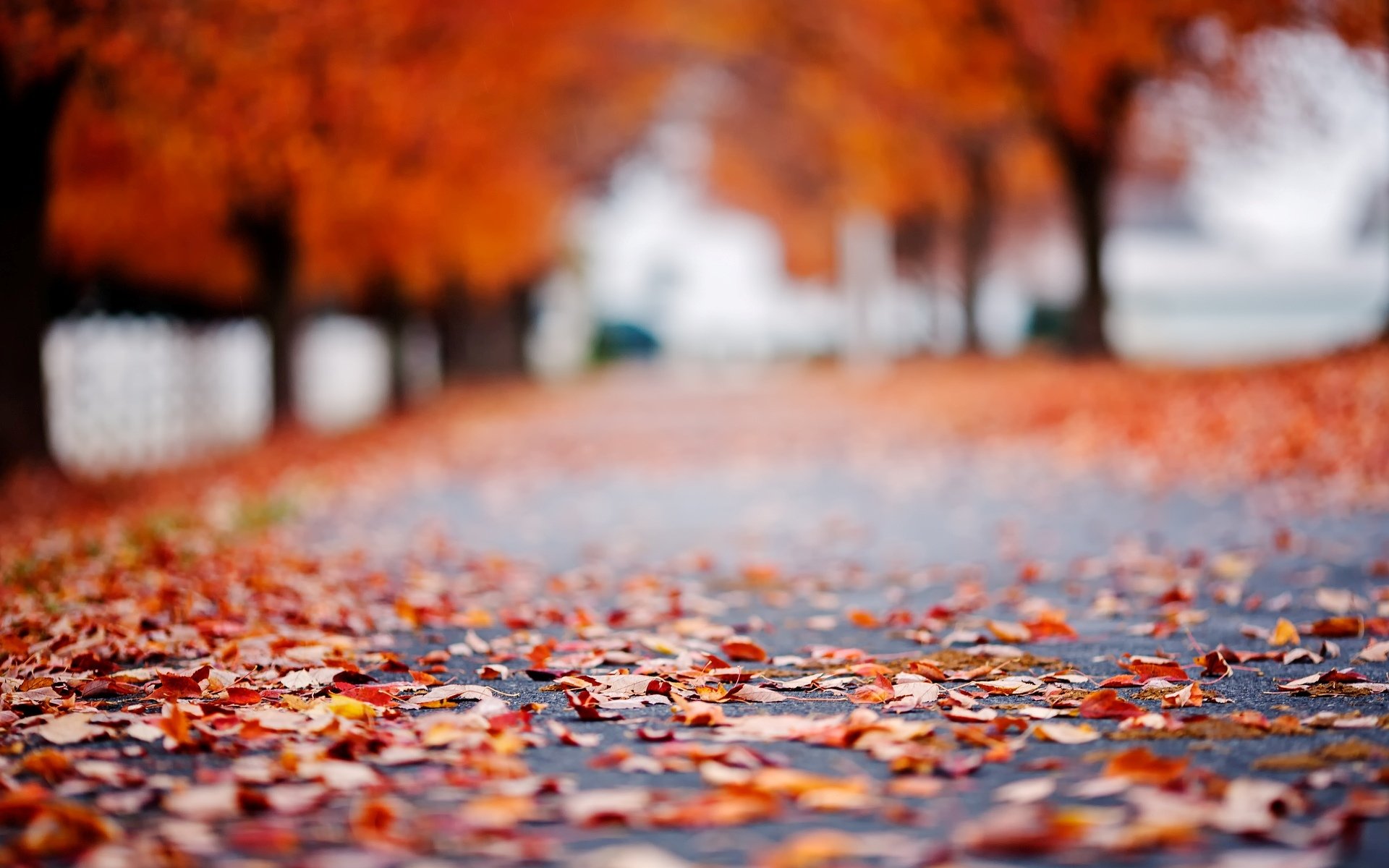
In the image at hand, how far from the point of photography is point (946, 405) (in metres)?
18.0

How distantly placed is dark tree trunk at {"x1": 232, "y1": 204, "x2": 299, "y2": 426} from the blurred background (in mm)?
47

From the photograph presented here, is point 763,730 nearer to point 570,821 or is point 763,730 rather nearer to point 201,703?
point 570,821

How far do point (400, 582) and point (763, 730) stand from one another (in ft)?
12.1

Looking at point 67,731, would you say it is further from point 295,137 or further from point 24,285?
point 295,137

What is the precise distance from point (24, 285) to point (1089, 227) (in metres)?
14.1

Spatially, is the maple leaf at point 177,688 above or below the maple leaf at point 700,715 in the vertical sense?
above

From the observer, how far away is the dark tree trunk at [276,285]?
708 inches

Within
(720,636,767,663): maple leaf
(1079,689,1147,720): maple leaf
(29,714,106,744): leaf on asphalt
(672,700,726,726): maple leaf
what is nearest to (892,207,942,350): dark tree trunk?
(720,636,767,663): maple leaf

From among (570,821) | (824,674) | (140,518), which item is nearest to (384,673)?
(824,674)

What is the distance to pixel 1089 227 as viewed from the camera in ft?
63.2

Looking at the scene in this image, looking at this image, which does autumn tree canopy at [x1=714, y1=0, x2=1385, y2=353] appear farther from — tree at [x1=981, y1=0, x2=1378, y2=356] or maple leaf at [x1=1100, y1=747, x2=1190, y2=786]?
maple leaf at [x1=1100, y1=747, x2=1190, y2=786]

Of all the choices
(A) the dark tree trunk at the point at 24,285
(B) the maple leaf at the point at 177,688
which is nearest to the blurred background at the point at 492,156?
(A) the dark tree trunk at the point at 24,285

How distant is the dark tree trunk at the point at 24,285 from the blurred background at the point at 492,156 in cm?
2

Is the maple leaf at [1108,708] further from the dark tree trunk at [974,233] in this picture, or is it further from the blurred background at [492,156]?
the dark tree trunk at [974,233]
